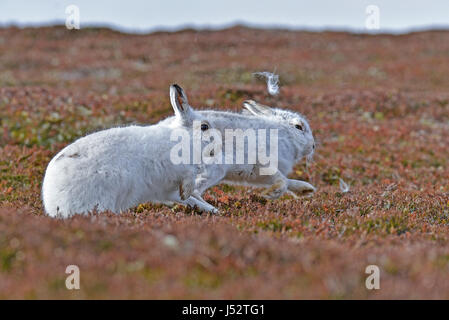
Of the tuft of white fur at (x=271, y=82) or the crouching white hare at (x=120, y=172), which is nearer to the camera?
the crouching white hare at (x=120, y=172)

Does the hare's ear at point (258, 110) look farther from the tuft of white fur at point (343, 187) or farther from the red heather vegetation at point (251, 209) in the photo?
the tuft of white fur at point (343, 187)

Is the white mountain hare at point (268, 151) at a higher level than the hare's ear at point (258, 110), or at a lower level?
lower

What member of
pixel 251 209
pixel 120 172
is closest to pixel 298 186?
pixel 251 209

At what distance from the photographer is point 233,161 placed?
9047 millimetres

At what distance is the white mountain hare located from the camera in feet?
29.2

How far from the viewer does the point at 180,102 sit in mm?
8562

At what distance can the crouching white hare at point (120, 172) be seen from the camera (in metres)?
7.36

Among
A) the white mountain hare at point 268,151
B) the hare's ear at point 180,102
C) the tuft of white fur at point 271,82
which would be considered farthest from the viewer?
the tuft of white fur at point 271,82

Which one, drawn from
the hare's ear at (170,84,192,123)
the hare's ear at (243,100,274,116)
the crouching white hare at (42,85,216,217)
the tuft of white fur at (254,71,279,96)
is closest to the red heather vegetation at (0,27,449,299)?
the crouching white hare at (42,85,216,217)

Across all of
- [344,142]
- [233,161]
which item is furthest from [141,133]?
[344,142]

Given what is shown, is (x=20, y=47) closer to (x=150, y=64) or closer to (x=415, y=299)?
(x=150, y=64)

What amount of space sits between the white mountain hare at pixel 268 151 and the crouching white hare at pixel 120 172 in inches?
19.3

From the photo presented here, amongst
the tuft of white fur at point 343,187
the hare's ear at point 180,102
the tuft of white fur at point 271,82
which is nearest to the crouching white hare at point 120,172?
the hare's ear at point 180,102

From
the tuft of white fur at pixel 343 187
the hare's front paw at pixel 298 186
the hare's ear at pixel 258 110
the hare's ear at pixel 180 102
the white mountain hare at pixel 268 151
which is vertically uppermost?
the hare's ear at pixel 180 102
